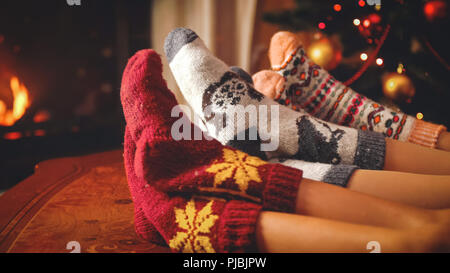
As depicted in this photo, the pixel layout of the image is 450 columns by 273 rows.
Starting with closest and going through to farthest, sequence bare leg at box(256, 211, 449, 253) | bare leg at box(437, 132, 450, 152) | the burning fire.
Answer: bare leg at box(256, 211, 449, 253) → bare leg at box(437, 132, 450, 152) → the burning fire

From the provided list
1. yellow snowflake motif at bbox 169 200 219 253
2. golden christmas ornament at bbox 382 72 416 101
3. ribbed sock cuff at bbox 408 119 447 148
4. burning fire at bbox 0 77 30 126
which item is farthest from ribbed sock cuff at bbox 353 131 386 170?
burning fire at bbox 0 77 30 126

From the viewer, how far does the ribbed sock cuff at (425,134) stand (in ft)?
1.97

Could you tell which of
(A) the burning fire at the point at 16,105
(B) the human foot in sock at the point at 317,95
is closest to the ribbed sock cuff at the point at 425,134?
(B) the human foot in sock at the point at 317,95

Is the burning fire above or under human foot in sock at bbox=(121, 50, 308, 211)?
under

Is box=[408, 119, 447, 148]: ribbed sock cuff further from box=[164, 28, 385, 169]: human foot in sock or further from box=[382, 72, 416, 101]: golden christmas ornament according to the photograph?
box=[382, 72, 416, 101]: golden christmas ornament

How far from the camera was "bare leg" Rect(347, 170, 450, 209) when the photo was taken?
1.36 feet

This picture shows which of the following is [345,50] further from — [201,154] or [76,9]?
[76,9]

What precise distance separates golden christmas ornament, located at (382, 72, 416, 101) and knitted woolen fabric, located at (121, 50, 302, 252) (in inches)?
27.0

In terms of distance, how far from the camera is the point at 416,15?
0.96m

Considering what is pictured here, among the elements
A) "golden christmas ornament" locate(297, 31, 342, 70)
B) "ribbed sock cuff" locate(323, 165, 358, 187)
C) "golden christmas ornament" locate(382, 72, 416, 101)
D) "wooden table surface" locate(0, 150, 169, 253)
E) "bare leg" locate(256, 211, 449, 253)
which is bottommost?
"wooden table surface" locate(0, 150, 169, 253)

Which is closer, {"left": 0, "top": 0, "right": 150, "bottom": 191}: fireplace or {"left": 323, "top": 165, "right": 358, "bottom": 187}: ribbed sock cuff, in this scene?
{"left": 323, "top": 165, "right": 358, "bottom": 187}: ribbed sock cuff

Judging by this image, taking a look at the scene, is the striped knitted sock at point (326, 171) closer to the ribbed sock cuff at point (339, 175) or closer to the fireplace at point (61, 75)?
the ribbed sock cuff at point (339, 175)

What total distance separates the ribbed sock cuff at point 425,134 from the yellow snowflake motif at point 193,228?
0.43 meters

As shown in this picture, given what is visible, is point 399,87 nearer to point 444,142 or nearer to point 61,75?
point 444,142
